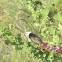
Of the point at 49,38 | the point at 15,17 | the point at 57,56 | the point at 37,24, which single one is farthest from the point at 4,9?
the point at 57,56

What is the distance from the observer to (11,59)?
80.5 inches

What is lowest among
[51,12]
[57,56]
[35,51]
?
[57,56]

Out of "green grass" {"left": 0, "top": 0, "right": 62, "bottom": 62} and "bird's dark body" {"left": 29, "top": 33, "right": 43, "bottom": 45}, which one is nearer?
"bird's dark body" {"left": 29, "top": 33, "right": 43, "bottom": 45}

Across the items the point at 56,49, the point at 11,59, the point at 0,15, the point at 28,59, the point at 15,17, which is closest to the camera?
the point at 56,49

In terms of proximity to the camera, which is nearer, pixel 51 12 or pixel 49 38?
pixel 51 12

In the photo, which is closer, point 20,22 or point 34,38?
point 34,38

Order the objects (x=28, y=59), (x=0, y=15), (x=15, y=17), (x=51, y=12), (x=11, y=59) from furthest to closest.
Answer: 1. (x=0, y=15)
2. (x=15, y=17)
3. (x=11, y=59)
4. (x=28, y=59)
5. (x=51, y=12)

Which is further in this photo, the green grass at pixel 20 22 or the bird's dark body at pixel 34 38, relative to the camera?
the green grass at pixel 20 22

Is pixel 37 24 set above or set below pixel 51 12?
below

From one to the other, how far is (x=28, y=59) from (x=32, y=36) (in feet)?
2.68

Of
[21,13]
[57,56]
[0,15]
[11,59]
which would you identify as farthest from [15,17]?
[57,56]

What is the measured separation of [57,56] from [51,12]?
19.3 inches

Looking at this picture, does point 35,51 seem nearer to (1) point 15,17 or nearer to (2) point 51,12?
(2) point 51,12

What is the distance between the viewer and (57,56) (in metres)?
1.36
